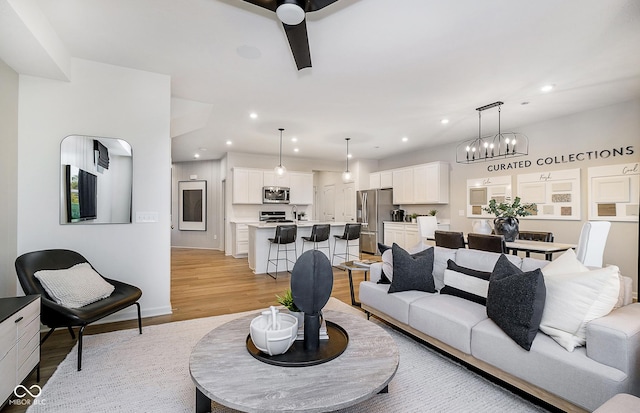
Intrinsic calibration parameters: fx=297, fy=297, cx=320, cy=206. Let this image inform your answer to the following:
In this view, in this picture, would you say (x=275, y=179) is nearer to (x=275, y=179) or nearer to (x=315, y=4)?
(x=275, y=179)

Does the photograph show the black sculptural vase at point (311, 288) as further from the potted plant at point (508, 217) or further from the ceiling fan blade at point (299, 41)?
the potted plant at point (508, 217)

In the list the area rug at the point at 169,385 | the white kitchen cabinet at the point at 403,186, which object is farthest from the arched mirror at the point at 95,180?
the white kitchen cabinet at the point at 403,186

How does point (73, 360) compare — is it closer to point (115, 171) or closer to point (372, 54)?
point (115, 171)

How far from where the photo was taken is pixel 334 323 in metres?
2.08

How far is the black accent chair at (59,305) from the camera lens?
2.22m

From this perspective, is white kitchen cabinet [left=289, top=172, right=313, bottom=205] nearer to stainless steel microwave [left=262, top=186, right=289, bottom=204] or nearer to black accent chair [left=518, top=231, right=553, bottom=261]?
stainless steel microwave [left=262, top=186, right=289, bottom=204]

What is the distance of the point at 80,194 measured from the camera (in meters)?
3.09

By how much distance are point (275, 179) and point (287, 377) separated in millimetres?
6774

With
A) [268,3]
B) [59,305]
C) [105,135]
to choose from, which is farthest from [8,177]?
[268,3]

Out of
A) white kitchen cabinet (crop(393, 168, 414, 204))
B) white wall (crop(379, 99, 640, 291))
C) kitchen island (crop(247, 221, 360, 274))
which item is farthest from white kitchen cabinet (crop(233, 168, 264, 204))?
white wall (crop(379, 99, 640, 291))

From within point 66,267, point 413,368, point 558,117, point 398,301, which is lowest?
point 413,368

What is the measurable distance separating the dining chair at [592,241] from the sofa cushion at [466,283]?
1.50m

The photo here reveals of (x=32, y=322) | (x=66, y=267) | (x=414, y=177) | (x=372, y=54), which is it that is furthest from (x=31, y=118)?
(x=414, y=177)

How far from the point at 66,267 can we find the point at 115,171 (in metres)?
1.07
